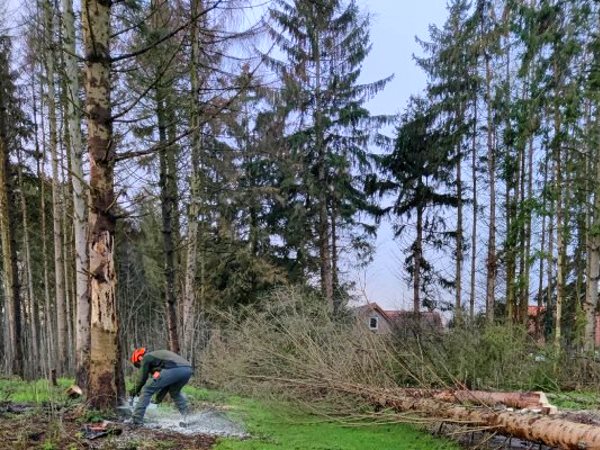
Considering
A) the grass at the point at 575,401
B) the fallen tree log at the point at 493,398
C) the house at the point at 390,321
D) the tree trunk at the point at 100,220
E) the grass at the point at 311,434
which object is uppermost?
the tree trunk at the point at 100,220

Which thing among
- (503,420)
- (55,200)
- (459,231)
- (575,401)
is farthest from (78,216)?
(459,231)

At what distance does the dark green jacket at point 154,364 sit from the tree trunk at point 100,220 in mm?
646

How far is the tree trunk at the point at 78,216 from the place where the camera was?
7969mm

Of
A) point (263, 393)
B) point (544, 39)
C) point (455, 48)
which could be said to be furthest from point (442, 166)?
point (263, 393)

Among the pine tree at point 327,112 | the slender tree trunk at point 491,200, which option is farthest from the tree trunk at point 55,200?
the slender tree trunk at point 491,200

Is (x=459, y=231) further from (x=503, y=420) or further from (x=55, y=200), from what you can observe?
(x=503, y=420)

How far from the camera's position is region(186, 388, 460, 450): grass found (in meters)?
5.58

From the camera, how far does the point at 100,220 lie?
221 inches

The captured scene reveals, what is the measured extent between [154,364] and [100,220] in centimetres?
202

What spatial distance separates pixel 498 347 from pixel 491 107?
1153 centimetres

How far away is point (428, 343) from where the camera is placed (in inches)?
391

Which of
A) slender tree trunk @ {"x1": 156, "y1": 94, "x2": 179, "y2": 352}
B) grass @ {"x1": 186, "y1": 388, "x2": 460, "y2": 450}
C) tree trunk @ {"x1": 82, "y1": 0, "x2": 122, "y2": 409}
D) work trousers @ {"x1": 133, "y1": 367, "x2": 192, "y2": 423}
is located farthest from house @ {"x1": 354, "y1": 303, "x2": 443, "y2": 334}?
tree trunk @ {"x1": 82, "y1": 0, "x2": 122, "y2": 409}

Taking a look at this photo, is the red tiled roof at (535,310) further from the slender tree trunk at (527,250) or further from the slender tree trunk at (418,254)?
the slender tree trunk at (418,254)

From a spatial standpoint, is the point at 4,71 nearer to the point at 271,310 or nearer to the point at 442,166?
the point at 271,310
